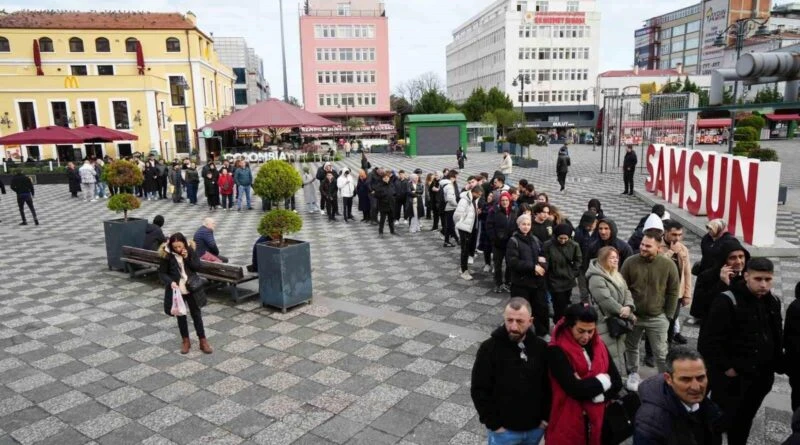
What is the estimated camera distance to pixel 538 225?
297 inches

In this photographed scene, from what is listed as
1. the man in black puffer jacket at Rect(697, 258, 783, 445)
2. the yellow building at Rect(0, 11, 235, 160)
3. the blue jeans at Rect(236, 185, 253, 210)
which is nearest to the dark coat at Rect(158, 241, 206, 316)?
the man in black puffer jacket at Rect(697, 258, 783, 445)

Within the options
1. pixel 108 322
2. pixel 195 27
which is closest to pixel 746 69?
pixel 108 322

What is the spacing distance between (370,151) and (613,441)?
149 ft

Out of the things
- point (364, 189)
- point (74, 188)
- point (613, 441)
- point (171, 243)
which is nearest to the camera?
point (613, 441)

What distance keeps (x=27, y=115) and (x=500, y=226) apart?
41592 millimetres

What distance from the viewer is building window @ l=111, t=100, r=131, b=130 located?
40.4 meters

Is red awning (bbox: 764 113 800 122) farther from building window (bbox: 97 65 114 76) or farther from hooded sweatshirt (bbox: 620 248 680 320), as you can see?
building window (bbox: 97 65 114 76)

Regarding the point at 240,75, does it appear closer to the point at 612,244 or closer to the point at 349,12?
the point at 349,12

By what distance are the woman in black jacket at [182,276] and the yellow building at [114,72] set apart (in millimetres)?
37044

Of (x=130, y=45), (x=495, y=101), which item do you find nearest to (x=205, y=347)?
(x=130, y=45)

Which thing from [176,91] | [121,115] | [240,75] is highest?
[240,75]

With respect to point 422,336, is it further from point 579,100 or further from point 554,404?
point 579,100

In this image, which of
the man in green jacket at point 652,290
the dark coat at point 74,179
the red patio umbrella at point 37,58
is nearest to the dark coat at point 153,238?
the man in green jacket at point 652,290

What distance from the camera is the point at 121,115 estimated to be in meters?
40.6
